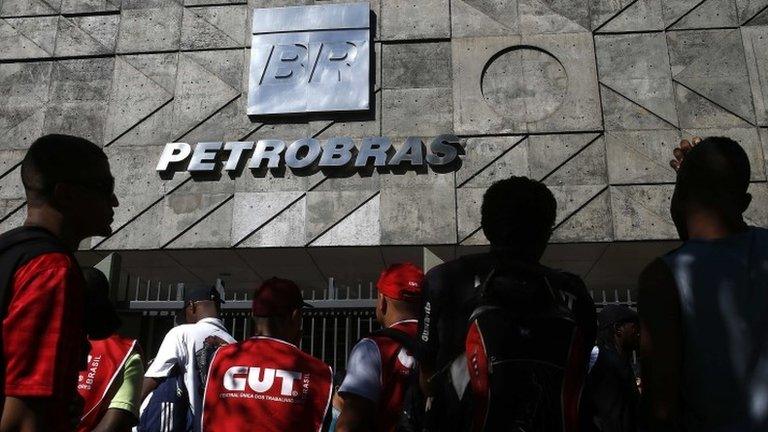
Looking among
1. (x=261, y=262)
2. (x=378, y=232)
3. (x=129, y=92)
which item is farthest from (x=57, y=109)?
(x=378, y=232)

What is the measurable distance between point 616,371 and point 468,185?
9.11 metres

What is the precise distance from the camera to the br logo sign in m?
12.3

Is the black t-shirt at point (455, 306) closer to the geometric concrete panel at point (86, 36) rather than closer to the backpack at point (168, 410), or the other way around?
the backpack at point (168, 410)

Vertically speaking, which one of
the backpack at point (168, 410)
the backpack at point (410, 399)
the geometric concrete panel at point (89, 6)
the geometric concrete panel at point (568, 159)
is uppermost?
the geometric concrete panel at point (89, 6)

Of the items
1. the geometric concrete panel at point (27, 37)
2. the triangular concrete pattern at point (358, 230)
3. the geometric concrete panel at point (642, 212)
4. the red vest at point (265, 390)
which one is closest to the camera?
the red vest at point (265, 390)

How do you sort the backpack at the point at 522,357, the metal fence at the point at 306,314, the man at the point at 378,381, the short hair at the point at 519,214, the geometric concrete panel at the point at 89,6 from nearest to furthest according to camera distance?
1. the backpack at the point at 522,357
2. the short hair at the point at 519,214
3. the man at the point at 378,381
4. the metal fence at the point at 306,314
5. the geometric concrete panel at the point at 89,6

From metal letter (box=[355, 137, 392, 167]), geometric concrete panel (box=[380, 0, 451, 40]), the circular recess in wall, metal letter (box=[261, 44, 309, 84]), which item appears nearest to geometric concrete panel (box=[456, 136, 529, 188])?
the circular recess in wall

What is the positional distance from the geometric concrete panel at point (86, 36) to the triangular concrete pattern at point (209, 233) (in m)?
4.11

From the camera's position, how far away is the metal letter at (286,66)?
1248cm

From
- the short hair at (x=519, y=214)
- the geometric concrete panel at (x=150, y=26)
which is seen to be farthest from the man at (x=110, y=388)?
the geometric concrete panel at (x=150, y=26)

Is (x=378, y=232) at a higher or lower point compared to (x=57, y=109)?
lower

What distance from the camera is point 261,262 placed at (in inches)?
486

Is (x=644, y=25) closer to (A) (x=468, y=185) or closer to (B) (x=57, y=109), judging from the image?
(A) (x=468, y=185)

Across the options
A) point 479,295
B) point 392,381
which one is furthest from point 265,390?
point 479,295
